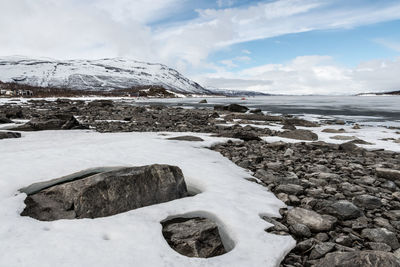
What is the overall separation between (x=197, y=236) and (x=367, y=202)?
12.3 feet

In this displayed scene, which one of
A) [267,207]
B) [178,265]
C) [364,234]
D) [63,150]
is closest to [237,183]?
[267,207]

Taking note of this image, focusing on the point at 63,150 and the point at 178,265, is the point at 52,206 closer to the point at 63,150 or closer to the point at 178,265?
the point at 178,265

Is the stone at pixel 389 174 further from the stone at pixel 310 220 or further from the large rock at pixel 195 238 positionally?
the large rock at pixel 195 238

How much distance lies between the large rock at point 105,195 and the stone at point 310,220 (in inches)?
81.4

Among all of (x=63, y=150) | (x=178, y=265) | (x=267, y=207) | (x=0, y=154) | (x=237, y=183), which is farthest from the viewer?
(x=63, y=150)

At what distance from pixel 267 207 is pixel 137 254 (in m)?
2.66

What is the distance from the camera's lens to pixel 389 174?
682 centimetres

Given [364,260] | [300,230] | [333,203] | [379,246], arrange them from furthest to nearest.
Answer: [333,203], [300,230], [379,246], [364,260]

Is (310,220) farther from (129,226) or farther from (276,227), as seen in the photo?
(129,226)

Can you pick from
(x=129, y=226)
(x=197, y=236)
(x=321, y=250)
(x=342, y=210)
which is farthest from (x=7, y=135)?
(x=342, y=210)

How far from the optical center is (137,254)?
3273 mm

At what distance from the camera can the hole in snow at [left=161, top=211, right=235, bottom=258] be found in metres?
3.55

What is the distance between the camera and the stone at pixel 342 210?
471 cm

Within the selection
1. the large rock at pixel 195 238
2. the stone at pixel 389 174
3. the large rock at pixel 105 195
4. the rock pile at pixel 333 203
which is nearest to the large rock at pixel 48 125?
the rock pile at pixel 333 203
